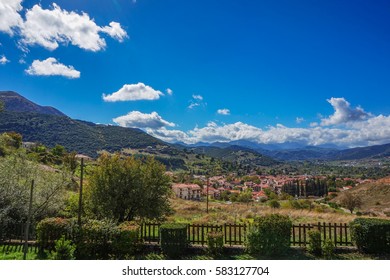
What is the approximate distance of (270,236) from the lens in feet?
36.9

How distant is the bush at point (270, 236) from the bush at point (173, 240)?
260 cm

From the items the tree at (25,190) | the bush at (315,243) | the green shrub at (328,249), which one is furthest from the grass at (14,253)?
the green shrub at (328,249)

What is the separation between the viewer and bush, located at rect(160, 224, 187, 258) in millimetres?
11438

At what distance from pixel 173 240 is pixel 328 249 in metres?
5.84

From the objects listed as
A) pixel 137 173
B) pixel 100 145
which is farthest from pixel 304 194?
pixel 100 145

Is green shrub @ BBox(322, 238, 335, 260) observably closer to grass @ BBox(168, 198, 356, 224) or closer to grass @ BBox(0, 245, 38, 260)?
grass @ BBox(168, 198, 356, 224)

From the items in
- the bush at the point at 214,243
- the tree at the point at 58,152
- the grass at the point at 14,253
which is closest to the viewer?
the grass at the point at 14,253

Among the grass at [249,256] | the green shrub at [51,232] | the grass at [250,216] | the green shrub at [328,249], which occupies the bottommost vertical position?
the grass at [250,216]

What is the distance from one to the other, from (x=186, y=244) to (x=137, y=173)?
4.93 meters

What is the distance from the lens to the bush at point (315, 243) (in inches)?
448

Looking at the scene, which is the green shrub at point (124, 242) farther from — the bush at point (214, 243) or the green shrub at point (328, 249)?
the green shrub at point (328, 249)

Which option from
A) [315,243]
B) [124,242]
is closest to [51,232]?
[124,242]

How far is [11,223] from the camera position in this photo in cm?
1345
